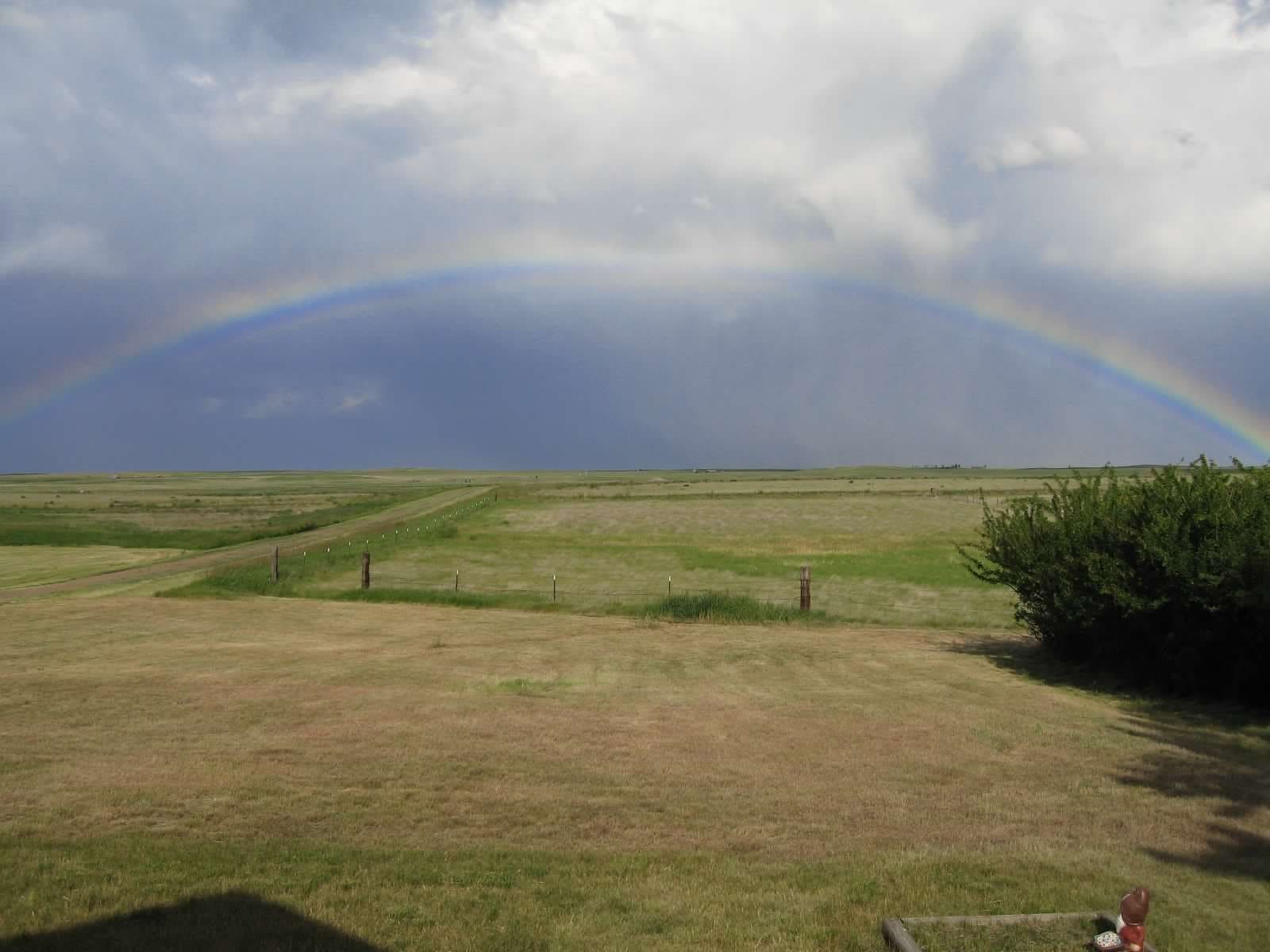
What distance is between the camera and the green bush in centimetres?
1487

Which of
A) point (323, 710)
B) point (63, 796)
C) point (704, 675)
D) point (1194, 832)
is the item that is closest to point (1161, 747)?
point (1194, 832)

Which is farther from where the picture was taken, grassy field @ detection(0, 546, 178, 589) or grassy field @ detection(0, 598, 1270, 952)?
grassy field @ detection(0, 546, 178, 589)

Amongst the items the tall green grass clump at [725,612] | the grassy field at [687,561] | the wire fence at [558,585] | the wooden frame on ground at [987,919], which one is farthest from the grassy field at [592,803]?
the grassy field at [687,561]

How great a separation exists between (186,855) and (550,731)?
5.60 meters

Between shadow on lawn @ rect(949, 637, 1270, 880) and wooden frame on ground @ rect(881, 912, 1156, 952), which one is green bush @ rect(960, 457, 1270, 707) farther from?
wooden frame on ground @ rect(881, 912, 1156, 952)

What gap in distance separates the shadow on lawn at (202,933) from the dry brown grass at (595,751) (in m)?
1.90

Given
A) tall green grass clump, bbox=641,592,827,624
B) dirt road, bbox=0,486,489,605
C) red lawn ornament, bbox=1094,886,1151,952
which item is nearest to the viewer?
red lawn ornament, bbox=1094,886,1151,952

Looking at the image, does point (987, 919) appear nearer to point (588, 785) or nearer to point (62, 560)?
point (588, 785)

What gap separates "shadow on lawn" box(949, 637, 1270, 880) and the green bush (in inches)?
21.9

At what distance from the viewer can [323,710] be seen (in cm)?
1371

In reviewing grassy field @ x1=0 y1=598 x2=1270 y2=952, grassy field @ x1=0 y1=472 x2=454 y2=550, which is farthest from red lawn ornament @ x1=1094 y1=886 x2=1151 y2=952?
grassy field @ x1=0 y1=472 x2=454 y2=550

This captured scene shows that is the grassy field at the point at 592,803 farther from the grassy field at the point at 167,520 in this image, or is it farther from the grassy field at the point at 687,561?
the grassy field at the point at 167,520

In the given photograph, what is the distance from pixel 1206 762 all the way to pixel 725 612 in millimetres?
14285

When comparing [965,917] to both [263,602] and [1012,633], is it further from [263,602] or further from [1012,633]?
[263,602]
